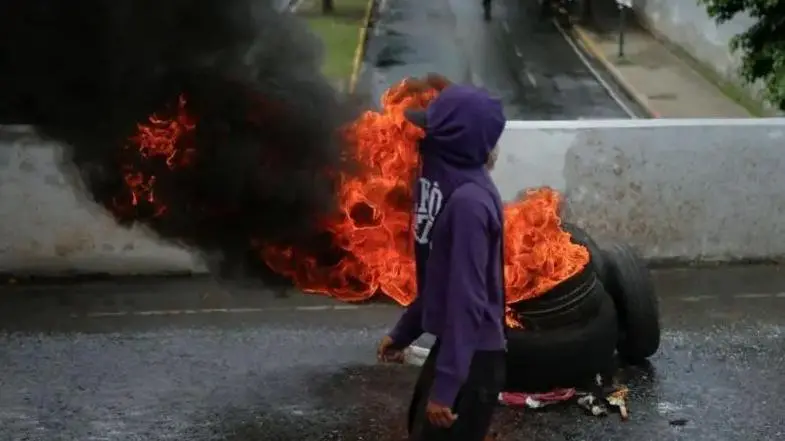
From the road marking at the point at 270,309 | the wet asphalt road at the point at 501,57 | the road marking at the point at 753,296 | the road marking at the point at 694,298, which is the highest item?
the road marking at the point at 270,309

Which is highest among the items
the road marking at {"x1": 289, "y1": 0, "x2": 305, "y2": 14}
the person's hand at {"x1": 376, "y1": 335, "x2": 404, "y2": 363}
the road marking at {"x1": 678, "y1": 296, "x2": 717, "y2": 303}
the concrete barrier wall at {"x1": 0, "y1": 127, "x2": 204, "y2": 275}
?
the road marking at {"x1": 289, "y1": 0, "x2": 305, "y2": 14}

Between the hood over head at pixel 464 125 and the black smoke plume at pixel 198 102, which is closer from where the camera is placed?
the hood over head at pixel 464 125

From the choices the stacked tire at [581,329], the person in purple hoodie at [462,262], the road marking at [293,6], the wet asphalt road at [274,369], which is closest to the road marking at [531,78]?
the wet asphalt road at [274,369]

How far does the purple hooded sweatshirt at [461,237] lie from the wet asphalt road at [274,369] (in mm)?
1609

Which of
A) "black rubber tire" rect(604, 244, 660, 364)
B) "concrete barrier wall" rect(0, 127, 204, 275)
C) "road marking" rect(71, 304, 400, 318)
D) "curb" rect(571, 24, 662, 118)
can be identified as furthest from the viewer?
"curb" rect(571, 24, 662, 118)

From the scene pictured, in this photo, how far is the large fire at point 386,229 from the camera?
5.11 metres

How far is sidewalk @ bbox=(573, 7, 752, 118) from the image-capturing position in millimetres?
15102

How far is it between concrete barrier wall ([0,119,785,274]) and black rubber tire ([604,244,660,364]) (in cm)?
169

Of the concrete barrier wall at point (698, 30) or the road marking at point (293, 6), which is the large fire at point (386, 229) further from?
the concrete barrier wall at point (698, 30)

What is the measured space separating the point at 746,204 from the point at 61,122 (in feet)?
17.0

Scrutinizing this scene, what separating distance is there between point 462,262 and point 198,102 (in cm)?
191

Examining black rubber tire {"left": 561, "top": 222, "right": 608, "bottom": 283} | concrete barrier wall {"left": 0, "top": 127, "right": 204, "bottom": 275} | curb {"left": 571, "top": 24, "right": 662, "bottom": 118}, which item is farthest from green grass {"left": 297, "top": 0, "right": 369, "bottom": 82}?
black rubber tire {"left": 561, "top": 222, "right": 608, "bottom": 283}

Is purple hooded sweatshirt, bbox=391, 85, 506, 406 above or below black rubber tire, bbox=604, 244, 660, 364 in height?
above

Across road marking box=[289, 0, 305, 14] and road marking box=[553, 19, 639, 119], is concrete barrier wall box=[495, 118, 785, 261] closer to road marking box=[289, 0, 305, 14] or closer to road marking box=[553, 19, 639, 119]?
road marking box=[289, 0, 305, 14]
